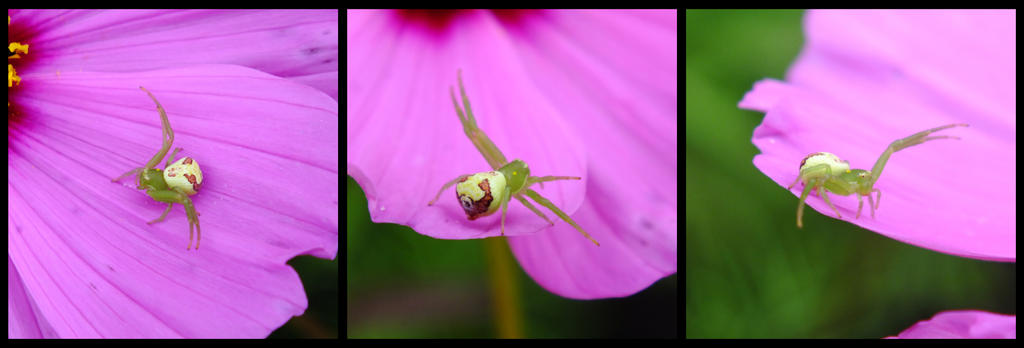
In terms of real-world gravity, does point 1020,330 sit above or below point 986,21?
below

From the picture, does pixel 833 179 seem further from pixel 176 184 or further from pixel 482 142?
pixel 176 184

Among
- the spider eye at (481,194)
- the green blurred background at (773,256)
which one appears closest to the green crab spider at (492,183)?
the spider eye at (481,194)

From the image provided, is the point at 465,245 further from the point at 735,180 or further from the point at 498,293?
the point at 735,180

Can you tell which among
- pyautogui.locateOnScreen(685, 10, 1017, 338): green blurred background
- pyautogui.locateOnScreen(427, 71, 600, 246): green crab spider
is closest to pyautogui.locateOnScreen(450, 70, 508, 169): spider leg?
pyautogui.locateOnScreen(427, 71, 600, 246): green crab spider

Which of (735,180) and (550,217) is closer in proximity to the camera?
(550,217)

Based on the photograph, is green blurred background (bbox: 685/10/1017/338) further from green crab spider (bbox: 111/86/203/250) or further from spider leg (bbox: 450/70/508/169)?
green crab spider (bbox: 111/86/203/250)

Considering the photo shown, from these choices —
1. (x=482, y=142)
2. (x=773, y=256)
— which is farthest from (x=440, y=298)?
(x=773, y=256)

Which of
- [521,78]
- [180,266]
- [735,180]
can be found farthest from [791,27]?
[180,266]
